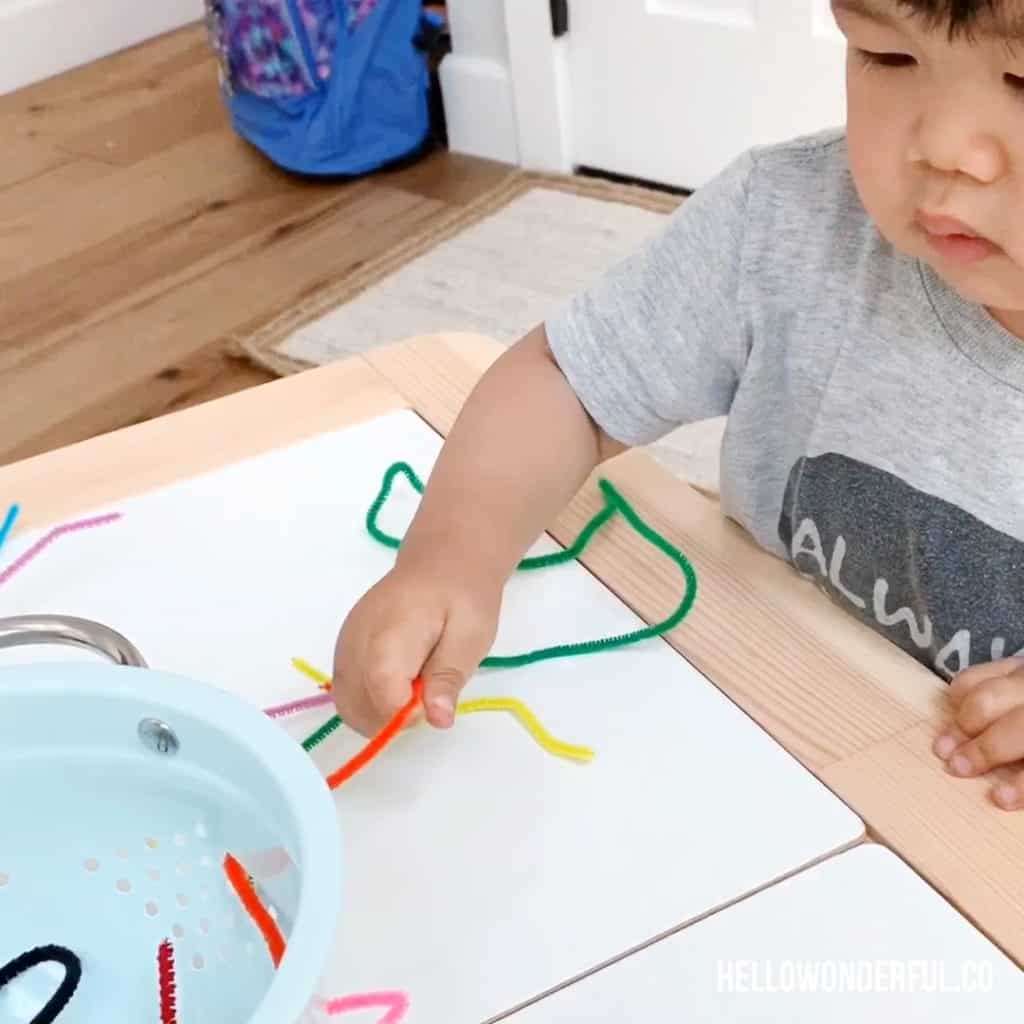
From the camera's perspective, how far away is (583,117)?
1.80 meters

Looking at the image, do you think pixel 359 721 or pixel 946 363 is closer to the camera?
pixel 359 721

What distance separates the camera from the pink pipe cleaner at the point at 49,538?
0.54m

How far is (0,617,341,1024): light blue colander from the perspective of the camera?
1.11 feet

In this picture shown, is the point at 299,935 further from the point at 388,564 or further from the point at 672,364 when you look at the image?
the point at 672,364

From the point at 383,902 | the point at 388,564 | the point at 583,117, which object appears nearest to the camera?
the point at 383,902

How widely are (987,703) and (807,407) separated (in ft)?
0.67

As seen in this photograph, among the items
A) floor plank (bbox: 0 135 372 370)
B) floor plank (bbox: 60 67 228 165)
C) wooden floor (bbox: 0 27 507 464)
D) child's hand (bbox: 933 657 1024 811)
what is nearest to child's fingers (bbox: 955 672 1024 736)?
child's hand (bbox: 933 657 1024 811)

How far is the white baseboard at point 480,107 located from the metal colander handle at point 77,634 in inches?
60.3

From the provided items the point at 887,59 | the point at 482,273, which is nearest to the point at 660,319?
the point at 887,59

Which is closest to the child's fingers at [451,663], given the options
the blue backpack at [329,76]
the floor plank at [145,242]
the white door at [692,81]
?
the white door at [692,81]

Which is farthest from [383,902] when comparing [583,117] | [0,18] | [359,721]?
[0,18]

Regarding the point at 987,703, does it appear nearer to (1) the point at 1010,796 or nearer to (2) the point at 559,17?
(1) the point at 1010,796

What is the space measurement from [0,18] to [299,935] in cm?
240

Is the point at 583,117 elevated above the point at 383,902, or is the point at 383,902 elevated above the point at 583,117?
the point at 383,902
